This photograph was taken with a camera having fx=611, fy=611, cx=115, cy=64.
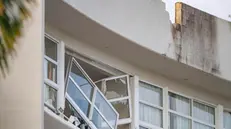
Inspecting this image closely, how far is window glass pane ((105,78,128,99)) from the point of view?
16547 millimetres

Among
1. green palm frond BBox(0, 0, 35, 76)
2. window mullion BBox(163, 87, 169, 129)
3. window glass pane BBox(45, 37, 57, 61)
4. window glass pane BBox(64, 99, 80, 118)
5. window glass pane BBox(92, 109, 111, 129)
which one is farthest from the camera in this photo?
window mullion BBox(163, 87, 169, 129)

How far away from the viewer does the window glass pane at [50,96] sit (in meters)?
13.3

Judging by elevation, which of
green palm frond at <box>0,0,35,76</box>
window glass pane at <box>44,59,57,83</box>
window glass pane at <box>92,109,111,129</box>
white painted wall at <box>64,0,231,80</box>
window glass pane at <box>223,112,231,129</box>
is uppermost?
white painted wall at <box>64,0,231,80</box>

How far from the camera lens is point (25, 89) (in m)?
10.6

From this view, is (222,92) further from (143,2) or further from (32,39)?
(32,39)

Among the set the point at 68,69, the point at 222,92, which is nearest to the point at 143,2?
the point at 68,69

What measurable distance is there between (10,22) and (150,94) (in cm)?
1143

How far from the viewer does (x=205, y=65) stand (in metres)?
17.6

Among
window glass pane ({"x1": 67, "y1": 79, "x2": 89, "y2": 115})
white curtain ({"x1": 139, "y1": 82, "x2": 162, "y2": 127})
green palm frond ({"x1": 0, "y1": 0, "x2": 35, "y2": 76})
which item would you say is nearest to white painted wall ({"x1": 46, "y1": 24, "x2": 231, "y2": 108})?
white curtain ({"x1": 139, "y1": 82, "x2": 162, "y2": 127})

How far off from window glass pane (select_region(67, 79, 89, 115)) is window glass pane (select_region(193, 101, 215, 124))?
5.39m

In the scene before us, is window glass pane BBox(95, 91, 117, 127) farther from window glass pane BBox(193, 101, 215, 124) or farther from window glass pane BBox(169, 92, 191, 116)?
window glass pane BBox(193, 101, 215, 124)

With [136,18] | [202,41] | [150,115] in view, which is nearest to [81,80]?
[136,18]

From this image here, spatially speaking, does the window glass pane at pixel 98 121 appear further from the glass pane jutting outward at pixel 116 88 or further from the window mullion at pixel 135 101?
the window mullion at pixel 135 101

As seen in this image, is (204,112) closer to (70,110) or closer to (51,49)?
(70,110)
